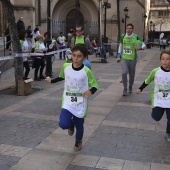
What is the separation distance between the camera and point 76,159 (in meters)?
4.78

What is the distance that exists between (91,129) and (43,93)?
150 inches

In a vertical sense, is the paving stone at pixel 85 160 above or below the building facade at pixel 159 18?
below

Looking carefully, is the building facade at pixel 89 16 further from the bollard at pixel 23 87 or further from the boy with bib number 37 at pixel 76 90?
the boy with bib number 37 at pixel 76 90

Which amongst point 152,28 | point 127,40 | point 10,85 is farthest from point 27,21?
A: point 152,28

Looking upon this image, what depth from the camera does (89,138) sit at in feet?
18.7

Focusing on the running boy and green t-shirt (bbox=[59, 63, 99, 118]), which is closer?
green t-shirt (bbox=[59, 63, 99, 118])

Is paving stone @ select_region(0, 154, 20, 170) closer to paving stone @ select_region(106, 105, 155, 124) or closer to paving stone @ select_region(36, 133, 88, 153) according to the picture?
paving stone @ select_region(36, 133, 88, 153)

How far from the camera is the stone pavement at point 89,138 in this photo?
4.64 meters

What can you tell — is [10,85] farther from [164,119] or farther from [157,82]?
[157,82]

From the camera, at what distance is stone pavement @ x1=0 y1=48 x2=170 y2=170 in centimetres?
464

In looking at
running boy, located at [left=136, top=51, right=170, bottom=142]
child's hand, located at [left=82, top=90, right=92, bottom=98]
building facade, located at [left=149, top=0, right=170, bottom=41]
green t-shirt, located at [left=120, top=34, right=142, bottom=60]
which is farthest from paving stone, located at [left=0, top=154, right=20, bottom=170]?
building facade, located at [left=149, top=0, right=170, bottom=41]

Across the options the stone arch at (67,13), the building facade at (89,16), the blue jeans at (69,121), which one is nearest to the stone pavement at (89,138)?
the blue jeans at (69,121)

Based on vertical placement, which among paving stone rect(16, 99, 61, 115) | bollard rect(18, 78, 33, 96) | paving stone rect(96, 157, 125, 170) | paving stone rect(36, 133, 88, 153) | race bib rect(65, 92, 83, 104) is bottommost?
paving stone rect(96, 157, 125, 170)

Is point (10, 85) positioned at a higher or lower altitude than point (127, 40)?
lower
